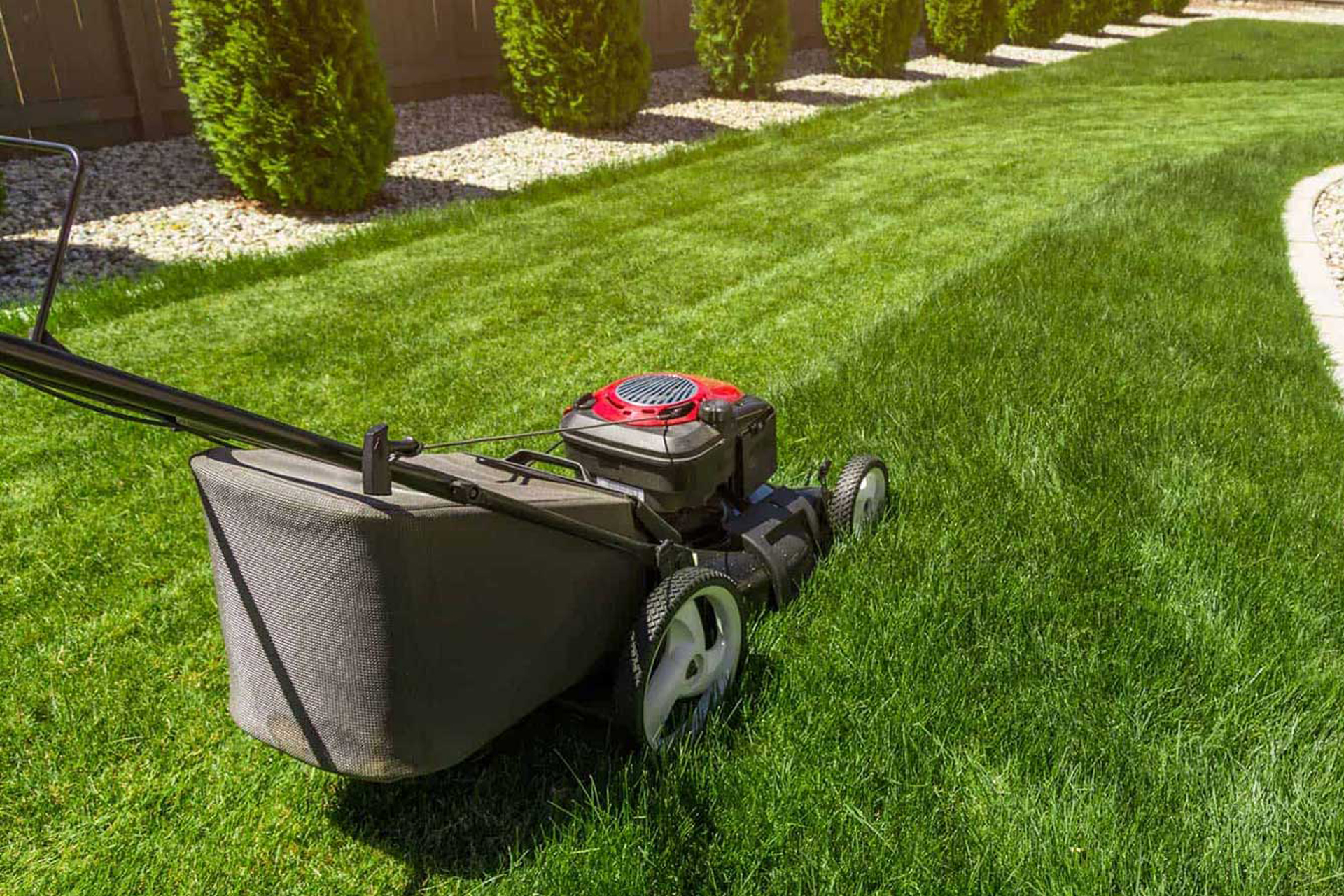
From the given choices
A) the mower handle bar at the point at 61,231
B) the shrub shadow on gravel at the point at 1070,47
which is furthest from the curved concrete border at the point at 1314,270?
the shrub shadow on gravel at the point at 1070,47

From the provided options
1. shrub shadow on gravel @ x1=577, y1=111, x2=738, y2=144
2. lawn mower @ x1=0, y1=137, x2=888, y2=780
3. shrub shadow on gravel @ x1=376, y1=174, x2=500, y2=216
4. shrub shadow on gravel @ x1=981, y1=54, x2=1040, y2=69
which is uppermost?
lawn mower @ x1=0, y1=137, x2=888, y2=780

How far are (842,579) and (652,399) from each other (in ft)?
2.54

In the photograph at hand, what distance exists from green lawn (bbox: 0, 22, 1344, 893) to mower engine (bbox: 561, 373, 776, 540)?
1.44 feet

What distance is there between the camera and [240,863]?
80.7 inches

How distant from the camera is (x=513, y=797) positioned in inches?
86.8

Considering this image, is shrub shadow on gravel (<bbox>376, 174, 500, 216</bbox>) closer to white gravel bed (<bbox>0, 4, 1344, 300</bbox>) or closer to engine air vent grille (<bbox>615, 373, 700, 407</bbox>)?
white gravel bed (<bbox>0, 4, 1344, 300</bbox>)

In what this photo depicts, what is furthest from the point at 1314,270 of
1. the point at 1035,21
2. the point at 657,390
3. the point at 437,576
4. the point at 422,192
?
the point at 1035,21

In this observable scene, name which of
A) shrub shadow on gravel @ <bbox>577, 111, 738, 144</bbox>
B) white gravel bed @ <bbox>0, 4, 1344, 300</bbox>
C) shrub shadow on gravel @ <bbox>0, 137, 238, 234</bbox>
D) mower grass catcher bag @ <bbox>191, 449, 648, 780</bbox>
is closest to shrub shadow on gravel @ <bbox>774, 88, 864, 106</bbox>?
white gravel bed @ <bbox>0, 4, 1344, 300</bbox>

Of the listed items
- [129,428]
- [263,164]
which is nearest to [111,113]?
[263,164]

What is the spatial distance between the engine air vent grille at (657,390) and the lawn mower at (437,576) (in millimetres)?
13

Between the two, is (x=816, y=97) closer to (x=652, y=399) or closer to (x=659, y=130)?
(x=659, y=130)

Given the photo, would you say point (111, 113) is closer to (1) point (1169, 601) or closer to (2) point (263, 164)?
Result: (2) point (263, 164)

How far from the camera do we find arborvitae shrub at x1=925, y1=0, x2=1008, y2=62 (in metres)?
17.5

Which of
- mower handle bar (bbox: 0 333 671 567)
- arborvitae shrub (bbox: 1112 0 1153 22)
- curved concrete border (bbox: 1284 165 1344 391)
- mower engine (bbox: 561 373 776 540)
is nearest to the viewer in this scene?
mower handle bar (bbox: 0 333 671 567)
